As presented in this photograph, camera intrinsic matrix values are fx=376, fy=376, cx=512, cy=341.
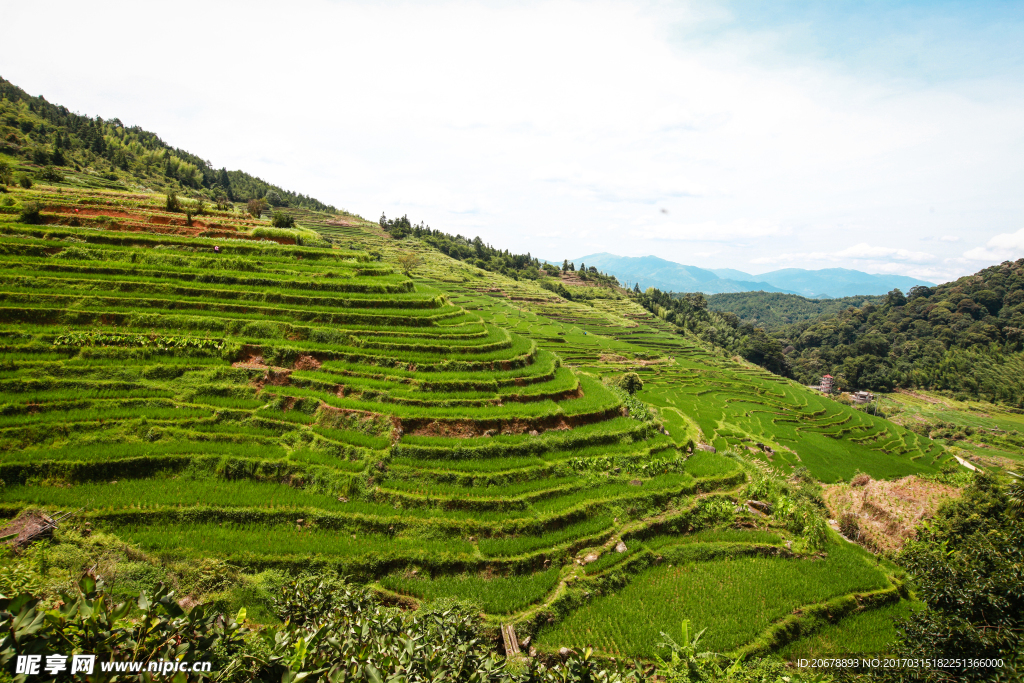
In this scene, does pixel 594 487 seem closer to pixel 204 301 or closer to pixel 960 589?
pixel 960 589

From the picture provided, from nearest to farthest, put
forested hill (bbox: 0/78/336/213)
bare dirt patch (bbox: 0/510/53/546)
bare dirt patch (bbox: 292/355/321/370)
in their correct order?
bare dirt patch (bbox: 0/510/53/546), bare dirt patch (bbox: 292/355/321/370), forested hill (bbox: 0/78/336/213)

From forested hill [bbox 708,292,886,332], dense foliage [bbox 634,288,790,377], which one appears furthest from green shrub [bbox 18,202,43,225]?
forested hill [bbox 708,292,886,332]

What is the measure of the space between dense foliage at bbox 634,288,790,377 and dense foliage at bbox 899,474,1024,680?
238 ft

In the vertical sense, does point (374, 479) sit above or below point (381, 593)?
above

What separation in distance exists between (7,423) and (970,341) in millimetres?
114434

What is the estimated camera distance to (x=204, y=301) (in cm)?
1886

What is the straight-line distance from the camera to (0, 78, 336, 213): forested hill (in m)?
49.7

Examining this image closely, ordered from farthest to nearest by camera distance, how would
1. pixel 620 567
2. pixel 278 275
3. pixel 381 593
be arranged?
pixel 278 275 → pixel 620 567 → pixel 381 593

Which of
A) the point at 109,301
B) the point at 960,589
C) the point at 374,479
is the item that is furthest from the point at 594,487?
A: the point at 109,301

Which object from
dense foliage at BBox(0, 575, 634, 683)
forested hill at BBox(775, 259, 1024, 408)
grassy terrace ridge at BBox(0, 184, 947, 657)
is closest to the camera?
dense foliage at BBox(0, 575, 634, 683)

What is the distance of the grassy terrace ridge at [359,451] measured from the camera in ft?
36.2

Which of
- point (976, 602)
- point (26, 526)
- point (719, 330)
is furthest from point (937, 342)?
point (26, 526)

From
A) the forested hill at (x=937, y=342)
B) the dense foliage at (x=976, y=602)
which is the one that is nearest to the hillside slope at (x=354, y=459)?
the dense foliage at (x=976, y=602)

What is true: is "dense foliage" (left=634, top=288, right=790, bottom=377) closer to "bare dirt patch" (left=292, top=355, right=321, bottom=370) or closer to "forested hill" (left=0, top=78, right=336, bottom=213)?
"bare dirt patch" (left=292, top=355, right=321, bottom=370)
